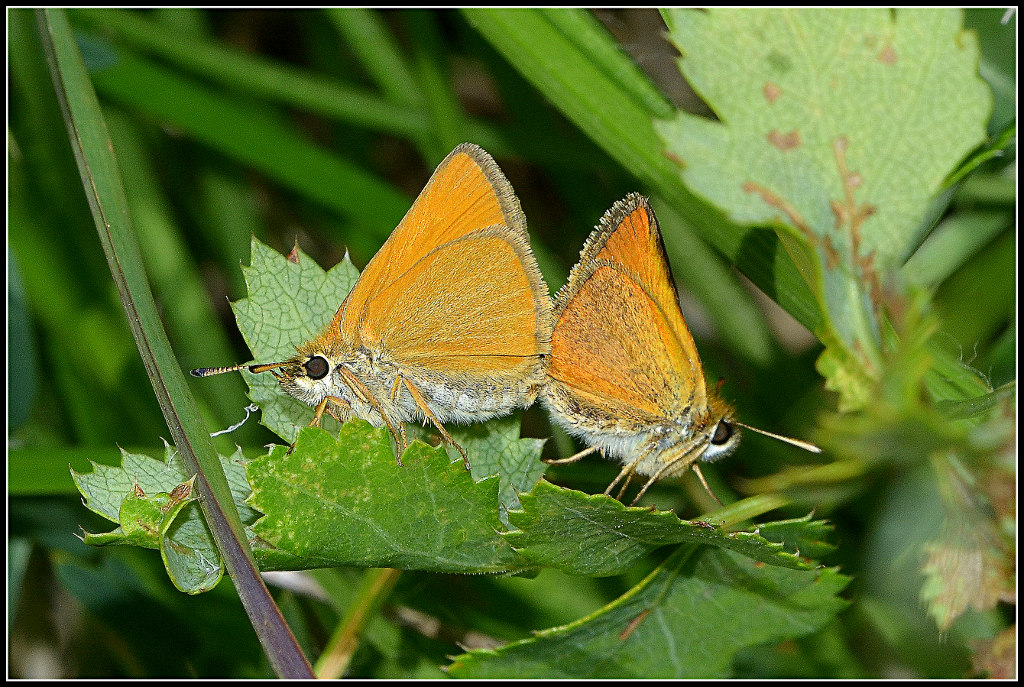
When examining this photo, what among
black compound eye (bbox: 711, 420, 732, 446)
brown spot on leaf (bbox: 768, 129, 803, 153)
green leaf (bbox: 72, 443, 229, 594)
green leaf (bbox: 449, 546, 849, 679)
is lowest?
green leaf (bbox: 449, 546, 849, 679)

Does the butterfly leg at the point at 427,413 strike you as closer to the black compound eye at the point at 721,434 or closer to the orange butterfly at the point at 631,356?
the orange butterfly at the point at 631,356

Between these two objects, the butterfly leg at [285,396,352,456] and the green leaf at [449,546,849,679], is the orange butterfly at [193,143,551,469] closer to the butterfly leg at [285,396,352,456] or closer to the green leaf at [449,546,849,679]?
Result: the butterfly leg at [285,396,352,456]

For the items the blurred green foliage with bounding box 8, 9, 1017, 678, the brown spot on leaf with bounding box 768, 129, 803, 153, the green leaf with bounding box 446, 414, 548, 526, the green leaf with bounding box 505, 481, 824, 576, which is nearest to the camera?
the green leaf with bounding box 505, 481, 824, 576

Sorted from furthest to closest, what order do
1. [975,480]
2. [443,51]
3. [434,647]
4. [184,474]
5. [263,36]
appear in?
1. [263,36]
2. [443,51]
3. [434,647]
4. [184,474]
5. [975,480]

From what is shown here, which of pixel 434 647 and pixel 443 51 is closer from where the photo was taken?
pixel 434 647

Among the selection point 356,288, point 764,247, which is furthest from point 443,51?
point 764,247

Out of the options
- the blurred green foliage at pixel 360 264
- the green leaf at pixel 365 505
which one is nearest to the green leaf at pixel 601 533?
the green leaf at pixel 365 505

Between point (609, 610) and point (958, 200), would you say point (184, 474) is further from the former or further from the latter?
point (958, 200)

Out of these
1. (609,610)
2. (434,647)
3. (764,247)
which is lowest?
(434,647)

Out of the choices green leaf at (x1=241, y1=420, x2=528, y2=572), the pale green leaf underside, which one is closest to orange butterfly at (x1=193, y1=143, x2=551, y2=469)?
green leaf at (x1=241, y1=420, x2=528, y2=572)
